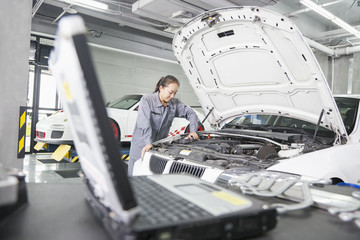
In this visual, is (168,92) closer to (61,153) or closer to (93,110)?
(61,153)

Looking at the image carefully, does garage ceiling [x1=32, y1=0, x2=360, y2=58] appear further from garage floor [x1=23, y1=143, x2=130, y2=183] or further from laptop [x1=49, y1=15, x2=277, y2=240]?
laptop [x1=49, y1=15, x2=277, y2=240]

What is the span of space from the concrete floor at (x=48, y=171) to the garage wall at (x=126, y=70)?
7.47 ft

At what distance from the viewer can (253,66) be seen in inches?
102

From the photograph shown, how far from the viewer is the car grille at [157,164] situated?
2297 mm

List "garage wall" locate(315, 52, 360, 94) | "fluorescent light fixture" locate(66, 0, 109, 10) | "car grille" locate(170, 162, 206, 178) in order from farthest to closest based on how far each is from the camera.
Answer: "garage wall" locate(315, 52, 360, 94), "fluorescent light fixture" locate(66, 0, 109, 10), "car grille" locate(170, 162, 206, 178)

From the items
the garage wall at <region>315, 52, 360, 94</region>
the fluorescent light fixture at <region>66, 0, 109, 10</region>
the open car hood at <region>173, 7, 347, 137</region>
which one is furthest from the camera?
the garage wall at <region>315, 52, 360, 94</region>

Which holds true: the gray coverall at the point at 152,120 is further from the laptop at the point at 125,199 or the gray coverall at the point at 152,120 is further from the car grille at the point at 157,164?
the laptop at the point at 125,199

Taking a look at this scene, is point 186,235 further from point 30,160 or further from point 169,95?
point 30,160

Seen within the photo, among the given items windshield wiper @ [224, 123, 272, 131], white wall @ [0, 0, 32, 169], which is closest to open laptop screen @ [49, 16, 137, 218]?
white wall @ [0, 0, 32, 169]

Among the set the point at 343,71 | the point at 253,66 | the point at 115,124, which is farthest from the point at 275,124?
the point at 343,71

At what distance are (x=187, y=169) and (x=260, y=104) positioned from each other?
1.24 meters

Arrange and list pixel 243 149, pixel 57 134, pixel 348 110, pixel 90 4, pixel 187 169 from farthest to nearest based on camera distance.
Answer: pixel 90 4
pixel 57 134
pixel 348 110
pixel 243 149
pixel 187 169

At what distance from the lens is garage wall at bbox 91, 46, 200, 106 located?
25.5ft

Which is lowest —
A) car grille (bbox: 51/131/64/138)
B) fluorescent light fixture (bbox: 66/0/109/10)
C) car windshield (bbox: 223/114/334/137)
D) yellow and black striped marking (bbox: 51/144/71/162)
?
yellow and black striped marking (bbox: 51/144/71/162)
